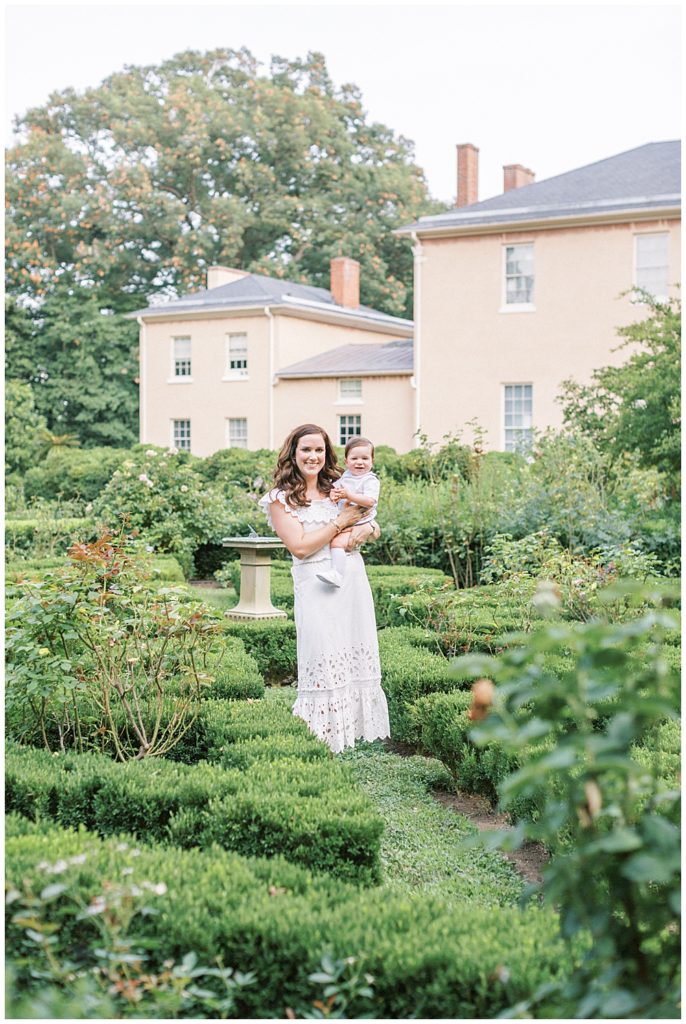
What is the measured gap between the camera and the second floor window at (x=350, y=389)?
25.6m

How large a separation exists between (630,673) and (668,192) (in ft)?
67.8

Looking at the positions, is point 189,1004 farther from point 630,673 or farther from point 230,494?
point 230,494

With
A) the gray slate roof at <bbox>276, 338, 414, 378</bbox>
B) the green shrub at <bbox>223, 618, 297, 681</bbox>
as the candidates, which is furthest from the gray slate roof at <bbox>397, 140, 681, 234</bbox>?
the green shrub at <bbox>223, 618, 297, 681</bbox>

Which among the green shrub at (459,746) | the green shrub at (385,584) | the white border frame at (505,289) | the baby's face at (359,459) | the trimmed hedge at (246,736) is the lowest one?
the green shrub at (459,746)

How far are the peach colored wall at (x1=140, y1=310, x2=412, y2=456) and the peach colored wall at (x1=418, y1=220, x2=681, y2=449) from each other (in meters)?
4.05

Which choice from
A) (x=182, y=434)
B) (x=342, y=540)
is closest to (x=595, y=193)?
(x=182, y=434)

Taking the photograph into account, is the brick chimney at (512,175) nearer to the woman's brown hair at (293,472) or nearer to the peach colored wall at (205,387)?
the peach colored wall at (205,387)

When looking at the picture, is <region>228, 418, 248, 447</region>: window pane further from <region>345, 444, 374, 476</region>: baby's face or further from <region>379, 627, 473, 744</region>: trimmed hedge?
<region>345, 444, 374, 476</region>: baby's face

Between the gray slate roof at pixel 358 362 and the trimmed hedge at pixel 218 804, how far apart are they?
68.1 ft

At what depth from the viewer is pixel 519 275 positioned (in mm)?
22516

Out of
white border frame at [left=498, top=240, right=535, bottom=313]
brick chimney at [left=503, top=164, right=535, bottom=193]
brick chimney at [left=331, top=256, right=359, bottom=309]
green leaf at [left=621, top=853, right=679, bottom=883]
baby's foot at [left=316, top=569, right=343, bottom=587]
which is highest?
brick chimney at [left=503, top=164, right=535, bottom=193]

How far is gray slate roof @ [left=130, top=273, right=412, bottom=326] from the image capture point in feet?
91.5

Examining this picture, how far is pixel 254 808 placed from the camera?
382cm

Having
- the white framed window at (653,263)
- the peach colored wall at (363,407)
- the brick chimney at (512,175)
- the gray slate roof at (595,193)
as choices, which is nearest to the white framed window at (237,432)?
the peach colored wall at (363,407)
